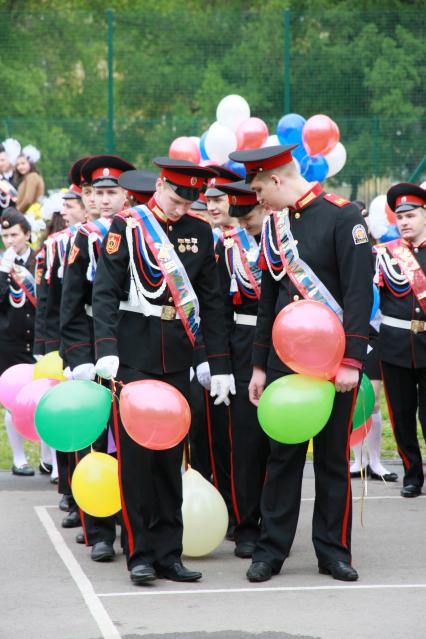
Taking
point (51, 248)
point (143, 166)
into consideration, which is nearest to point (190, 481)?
point (51, 248)

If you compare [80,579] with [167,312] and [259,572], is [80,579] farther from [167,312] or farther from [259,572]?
[167,312]

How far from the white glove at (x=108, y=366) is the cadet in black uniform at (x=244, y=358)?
3.39 feet

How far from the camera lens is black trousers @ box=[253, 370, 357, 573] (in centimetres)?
598

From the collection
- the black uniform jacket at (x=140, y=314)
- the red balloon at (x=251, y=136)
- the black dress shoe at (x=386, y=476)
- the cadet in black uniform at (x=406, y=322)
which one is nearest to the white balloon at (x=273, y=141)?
the red balloon at (x=251, y=136)

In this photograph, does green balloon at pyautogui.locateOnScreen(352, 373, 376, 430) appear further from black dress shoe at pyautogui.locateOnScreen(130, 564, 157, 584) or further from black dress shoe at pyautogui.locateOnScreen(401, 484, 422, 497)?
black dress shoe at pyautogui.locateOnScreen(130, 564, 157, 584)

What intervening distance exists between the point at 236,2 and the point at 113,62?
1011 cm

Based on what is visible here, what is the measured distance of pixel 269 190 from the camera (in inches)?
237

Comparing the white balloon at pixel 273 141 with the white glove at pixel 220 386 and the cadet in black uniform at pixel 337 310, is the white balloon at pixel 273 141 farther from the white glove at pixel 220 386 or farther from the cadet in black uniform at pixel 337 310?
the white glove at pixel 220 386

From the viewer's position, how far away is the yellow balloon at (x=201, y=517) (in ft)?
20.8

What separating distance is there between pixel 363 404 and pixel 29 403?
6.21 ft

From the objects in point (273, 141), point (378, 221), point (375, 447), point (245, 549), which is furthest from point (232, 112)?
point (245, 549)

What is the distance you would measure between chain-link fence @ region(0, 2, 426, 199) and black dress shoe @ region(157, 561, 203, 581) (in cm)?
1197

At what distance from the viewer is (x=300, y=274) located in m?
5.97

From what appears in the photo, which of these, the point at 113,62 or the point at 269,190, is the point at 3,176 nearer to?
the point at 113,62
